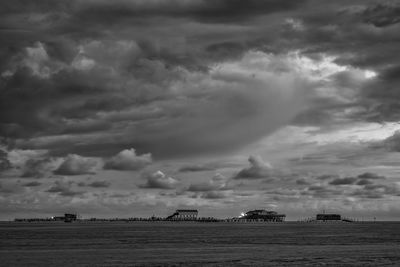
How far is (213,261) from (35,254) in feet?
126

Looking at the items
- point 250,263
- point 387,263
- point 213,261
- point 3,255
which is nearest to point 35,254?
point 3,255

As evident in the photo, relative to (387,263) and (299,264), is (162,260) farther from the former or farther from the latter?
(387,263)

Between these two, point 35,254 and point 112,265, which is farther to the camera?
point 35,254

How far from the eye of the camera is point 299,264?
84.6 meters

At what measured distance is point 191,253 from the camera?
10906 cm

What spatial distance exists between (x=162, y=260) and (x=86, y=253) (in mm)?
22972

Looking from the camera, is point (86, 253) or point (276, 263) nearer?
point (276, 263)

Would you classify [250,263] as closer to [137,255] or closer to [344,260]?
[344,260]

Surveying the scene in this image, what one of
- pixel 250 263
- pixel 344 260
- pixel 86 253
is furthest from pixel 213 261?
pixel 86 253

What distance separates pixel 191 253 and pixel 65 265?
94.4 feet

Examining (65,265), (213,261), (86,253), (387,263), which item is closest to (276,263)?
(213,261)

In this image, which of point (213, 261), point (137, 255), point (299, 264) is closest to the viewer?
point (299, 264)

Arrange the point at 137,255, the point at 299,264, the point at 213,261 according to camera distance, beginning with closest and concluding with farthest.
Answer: the point at 299,264 < the point at 213,261 < the point at 137,255

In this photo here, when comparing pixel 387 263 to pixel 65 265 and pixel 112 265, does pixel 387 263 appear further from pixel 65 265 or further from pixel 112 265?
pixel 65 265
